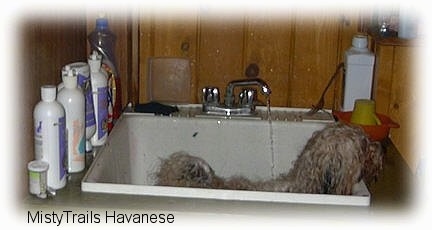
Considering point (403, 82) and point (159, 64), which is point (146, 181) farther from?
point (403, 82)

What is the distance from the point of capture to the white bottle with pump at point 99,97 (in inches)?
59.0

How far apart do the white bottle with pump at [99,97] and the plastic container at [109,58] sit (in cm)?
6

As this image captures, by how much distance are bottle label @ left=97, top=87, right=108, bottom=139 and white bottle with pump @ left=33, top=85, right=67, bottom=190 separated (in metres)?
0.24

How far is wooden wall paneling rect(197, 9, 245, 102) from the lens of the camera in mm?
1817

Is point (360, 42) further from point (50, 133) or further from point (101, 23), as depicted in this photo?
point (50, 133)

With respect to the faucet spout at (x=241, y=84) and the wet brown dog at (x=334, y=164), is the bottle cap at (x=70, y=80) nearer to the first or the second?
the wet brown dog at (x=334, y=164)

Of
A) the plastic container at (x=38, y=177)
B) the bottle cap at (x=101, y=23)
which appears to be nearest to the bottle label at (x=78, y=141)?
the plastic container at (x=38, y=177)

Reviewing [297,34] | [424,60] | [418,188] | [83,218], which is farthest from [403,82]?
[83,218]

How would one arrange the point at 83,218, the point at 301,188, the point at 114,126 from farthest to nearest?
the point at 114,126 → the point at 301,188 → the point at 83,218

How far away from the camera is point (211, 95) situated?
179 cm

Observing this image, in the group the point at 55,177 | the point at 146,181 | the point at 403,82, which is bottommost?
the point at 146,181

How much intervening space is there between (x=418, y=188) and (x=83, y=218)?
0.64 metres

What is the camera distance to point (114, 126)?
162 centimetres

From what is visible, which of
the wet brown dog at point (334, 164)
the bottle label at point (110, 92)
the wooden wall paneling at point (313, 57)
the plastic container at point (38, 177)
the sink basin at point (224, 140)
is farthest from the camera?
the wooden wall paneling at point (313, 57)
